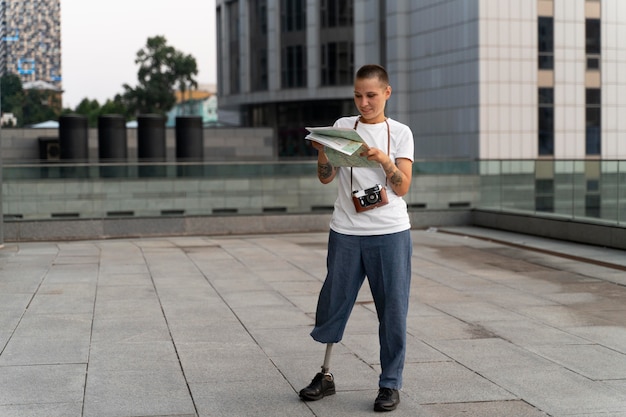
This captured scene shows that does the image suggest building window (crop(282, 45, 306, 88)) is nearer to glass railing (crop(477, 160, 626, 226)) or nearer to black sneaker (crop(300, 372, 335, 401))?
glass railing (crop(477, 160, 626, 226))

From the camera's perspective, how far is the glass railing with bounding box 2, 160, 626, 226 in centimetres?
1958

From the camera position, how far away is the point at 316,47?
64.4 meters

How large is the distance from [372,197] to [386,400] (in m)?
1.25

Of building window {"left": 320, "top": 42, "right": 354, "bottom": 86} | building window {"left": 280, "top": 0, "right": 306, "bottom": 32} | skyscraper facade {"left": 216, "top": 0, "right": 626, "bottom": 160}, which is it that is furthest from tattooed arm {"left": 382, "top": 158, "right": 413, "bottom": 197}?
building window {"left": 280, "top": 0, "right": 306, "bottom": 32}

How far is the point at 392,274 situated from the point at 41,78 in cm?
12052

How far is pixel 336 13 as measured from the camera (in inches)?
2501

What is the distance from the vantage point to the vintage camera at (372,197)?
5930mm

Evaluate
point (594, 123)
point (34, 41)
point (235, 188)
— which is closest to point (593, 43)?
point (594, 123)

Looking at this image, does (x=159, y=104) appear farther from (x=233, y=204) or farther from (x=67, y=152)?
(x=233, y=204)

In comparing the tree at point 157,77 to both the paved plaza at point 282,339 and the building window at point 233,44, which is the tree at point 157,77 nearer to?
the building window at point 233,44

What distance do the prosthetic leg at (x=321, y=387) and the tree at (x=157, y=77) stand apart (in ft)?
383

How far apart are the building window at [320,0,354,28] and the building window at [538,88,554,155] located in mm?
18024

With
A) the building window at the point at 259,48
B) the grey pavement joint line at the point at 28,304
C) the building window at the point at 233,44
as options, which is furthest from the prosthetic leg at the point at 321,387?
the building window at the point at 233,44

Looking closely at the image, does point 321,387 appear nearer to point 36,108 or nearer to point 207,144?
point 207,144
